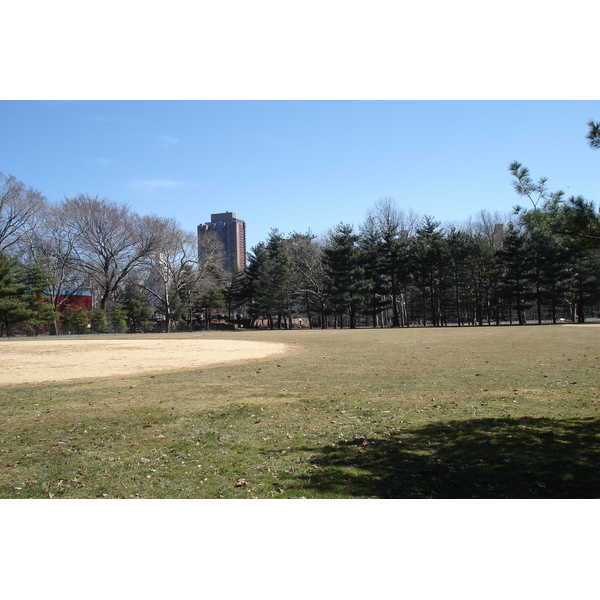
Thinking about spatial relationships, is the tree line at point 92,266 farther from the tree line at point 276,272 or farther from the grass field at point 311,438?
the grass field at point 311,438

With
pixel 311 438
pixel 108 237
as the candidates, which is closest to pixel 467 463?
pixel 311 438

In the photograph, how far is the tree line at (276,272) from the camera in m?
48.8

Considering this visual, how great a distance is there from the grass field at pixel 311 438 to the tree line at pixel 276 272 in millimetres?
38924

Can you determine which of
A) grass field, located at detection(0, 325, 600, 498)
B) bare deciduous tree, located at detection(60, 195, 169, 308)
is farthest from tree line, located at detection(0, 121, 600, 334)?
grass field, located at detection(0, 325, 600, 498)

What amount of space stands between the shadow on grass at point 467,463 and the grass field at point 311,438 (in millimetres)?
21

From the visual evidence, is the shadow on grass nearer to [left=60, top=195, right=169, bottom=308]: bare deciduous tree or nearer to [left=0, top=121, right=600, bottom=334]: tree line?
[left=0, top=121, right=600, bottom=334]: tree line

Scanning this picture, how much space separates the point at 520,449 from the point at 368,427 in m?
2.20

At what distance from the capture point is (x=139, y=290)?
215 ft

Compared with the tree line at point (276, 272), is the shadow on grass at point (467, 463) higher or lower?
lower

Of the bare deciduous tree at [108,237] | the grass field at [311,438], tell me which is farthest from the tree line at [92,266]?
the grass field at [311,438]

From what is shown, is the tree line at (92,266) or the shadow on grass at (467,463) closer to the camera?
the shadow on grass at (467,463)

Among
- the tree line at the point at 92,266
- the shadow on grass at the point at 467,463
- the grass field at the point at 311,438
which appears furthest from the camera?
the tree line at the point at 92,266

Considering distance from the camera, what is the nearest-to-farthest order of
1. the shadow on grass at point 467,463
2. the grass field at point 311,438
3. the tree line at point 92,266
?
the shadow on grass at point 467,463 < the grass field at point 311,438 < the tree line at point 92,266
